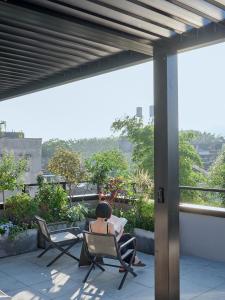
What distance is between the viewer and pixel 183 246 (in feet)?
17.9

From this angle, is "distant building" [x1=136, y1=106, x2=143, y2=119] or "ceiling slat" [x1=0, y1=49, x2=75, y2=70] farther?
"distant building" [x1=136, y1=106, x2=143, y2=119]

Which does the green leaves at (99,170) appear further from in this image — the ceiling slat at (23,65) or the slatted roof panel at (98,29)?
the slatted roof panel at (98,29)

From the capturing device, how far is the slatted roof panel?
2.70m

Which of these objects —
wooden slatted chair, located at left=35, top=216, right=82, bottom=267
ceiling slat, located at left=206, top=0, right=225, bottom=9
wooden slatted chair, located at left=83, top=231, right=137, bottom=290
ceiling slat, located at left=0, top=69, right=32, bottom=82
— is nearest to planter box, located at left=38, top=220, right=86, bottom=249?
wooden slatted chair, located at left=35, top=216, right=82, bottom=267

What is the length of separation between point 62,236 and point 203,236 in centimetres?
211

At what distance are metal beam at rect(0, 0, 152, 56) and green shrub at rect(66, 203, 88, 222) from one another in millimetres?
3551

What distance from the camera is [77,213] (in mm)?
6195

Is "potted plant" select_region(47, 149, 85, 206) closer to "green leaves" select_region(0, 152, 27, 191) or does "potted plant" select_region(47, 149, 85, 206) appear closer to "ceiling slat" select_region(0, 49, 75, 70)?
"green leaves" select_region(0, 152, 27, 191)

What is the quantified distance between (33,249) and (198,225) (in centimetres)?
265

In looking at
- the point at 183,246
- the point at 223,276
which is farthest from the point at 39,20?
the point at 183,246

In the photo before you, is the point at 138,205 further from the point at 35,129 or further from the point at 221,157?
the point at 35,129

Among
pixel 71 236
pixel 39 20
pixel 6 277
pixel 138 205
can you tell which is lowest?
pixel 6 277

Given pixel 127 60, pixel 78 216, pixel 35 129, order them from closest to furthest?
pixel 127 60 < pixel 78 216 < pixel 35 129

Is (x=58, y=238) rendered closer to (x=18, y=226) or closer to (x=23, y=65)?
(x=18, y=226)
